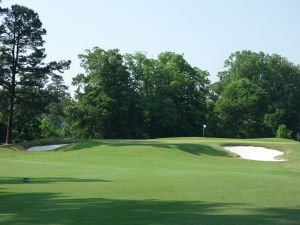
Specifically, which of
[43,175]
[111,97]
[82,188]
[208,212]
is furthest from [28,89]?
[208,212]

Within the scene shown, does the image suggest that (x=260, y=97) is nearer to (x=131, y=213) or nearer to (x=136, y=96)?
(x=136, y=96)

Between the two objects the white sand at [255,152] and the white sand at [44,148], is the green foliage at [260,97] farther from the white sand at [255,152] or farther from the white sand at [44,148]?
the white sand at [255,152]

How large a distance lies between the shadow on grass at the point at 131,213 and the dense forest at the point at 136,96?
44.2m

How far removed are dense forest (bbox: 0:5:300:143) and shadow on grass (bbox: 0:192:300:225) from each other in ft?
145

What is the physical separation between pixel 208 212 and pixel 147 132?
240ft

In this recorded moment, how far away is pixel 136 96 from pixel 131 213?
235 ft

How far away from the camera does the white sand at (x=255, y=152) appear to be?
132 ft

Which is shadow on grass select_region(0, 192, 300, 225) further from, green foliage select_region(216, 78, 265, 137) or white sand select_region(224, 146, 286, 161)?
green foliage select_region(216, 78, 265, 137)

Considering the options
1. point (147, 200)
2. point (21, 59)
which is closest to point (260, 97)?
point (21, 59)

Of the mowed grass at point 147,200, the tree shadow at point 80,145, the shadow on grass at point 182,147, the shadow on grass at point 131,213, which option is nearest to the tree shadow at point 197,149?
the shadow on grass at point 182,147

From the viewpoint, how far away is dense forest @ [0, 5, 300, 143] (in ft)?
190

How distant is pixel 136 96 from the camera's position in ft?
→ 271

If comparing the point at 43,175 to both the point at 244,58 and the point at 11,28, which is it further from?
the point at 244,58

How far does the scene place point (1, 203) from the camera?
1336 centimetres
